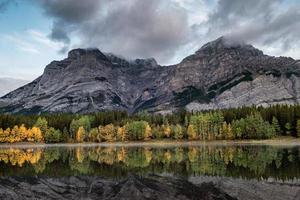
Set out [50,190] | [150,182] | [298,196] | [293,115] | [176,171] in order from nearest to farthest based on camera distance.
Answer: [298,196], [50,190], [150,182], [176,171], [293,115]

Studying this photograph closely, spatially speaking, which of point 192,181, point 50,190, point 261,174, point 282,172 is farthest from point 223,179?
point 50,190

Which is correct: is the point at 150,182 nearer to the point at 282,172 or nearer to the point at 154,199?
the point at 154,199

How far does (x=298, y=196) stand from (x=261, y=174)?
17.6 metres

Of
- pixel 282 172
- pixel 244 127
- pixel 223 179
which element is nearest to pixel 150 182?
pixel 223 179

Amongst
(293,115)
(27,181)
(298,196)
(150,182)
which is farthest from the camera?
(293,115)

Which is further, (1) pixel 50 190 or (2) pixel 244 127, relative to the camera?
(2) pixel 244 127

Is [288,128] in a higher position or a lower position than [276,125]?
lower

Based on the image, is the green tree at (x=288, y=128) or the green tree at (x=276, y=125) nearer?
the green tree at (x=288, y=128)

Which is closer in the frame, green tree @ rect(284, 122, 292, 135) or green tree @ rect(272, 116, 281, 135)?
green tree @ rect(284, 122, 292, 135)

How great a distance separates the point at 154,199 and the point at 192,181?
13141mm

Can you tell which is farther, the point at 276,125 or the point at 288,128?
the point at 276,125

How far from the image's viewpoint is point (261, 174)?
53656 mm

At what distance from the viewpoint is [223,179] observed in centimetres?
4919

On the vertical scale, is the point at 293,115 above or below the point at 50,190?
above
